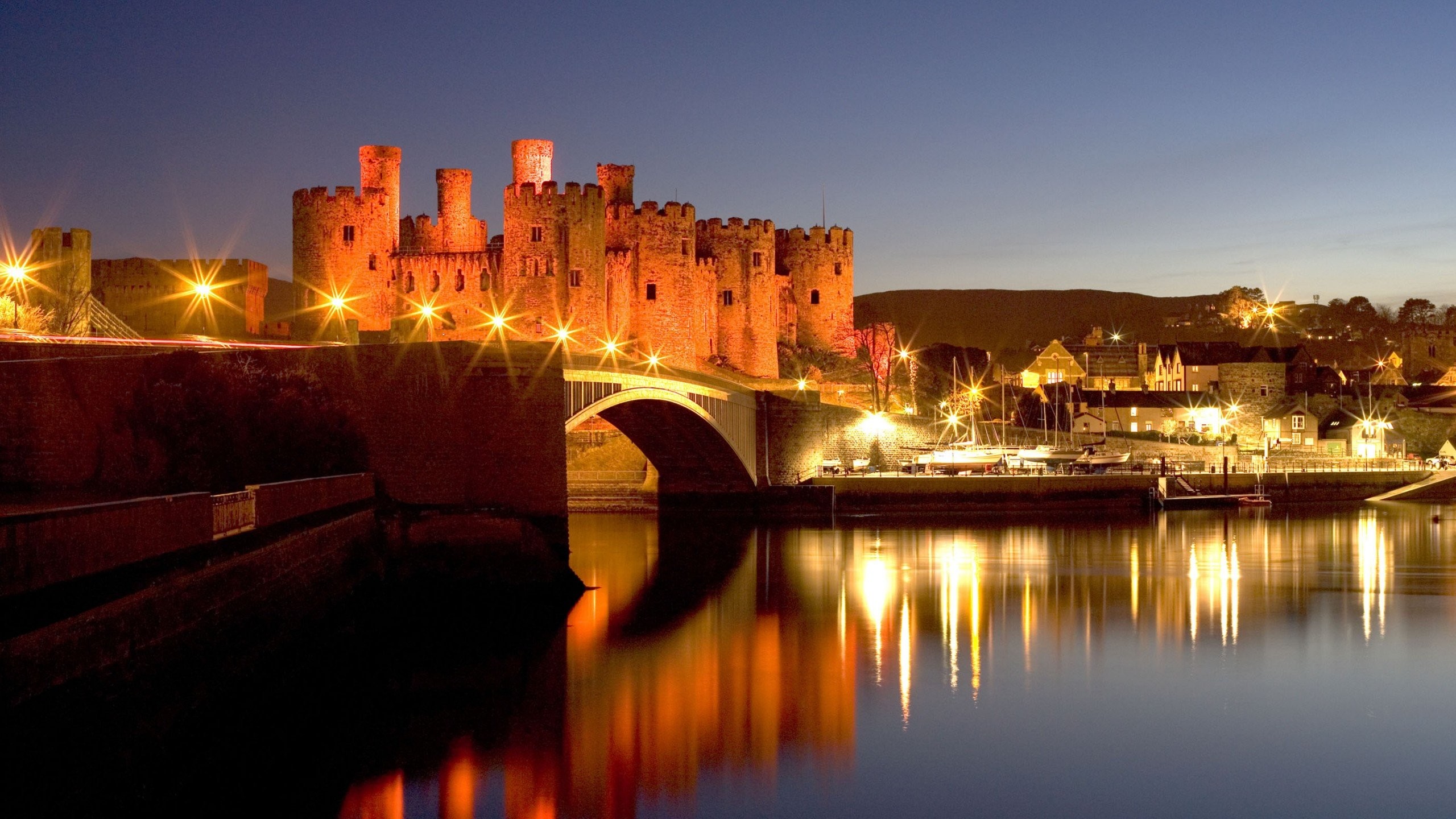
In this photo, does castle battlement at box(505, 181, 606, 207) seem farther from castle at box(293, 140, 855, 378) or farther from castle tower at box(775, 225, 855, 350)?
castle tower at box(775, 225, 855, 350)

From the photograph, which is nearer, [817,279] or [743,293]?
[743,293]

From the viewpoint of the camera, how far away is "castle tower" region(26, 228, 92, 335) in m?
37.2

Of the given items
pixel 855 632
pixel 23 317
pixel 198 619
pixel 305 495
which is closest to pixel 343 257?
pixel 23 317

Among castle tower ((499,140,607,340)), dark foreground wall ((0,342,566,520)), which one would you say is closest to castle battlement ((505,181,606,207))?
castle tower ((499,140,607,340))

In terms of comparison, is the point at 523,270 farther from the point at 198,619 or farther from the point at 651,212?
the point at 198,619

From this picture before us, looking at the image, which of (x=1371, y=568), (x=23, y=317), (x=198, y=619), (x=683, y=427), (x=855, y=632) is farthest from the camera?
(x=683, y=427)

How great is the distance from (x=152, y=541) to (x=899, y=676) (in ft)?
34.0

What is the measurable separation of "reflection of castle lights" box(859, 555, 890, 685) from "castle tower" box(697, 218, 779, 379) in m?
21.7

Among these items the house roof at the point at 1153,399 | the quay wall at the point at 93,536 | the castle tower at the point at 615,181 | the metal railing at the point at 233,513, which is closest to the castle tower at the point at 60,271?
the castle tower at the point at 615,181

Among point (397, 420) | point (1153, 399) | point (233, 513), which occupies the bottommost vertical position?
point (233, 513)

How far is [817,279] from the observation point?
56.8m

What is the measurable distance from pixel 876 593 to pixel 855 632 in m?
3.84

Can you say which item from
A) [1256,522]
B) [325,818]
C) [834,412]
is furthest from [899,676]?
[834,412]

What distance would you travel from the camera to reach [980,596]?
2566 cm
